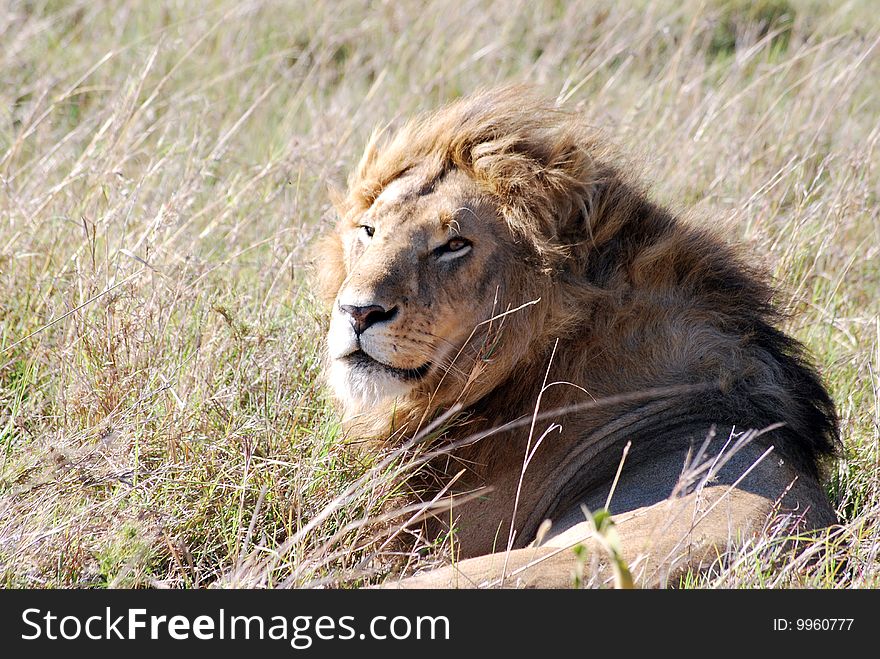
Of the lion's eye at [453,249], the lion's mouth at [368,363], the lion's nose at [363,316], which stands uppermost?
the lion's eye at [453,249]

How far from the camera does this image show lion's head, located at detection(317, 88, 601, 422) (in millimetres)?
3656

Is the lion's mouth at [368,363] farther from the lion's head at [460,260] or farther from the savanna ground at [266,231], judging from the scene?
the savanna ground at [266,231]

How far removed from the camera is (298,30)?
27.7 ft

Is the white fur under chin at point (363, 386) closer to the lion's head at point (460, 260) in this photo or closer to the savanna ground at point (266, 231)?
the lion's head at point (460, 260)

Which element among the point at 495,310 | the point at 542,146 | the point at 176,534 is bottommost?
the point at 176,534

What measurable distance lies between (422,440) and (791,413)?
121 centimetres

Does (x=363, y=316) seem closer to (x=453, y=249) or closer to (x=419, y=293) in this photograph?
(x=419, y=293)

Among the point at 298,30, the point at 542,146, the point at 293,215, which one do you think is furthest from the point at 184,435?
the point at 298,30

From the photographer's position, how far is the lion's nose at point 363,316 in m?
3.59

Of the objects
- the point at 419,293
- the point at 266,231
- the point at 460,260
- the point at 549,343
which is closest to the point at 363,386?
the point at 419,293

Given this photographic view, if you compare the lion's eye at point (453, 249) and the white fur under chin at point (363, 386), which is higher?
the lion's eye at point (453, 249)

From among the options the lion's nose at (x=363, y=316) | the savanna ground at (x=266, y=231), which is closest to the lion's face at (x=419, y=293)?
the lion's nose at (x=363, y=316)

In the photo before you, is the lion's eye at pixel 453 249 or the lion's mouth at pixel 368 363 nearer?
the lion's mouth at pixel 368 363
